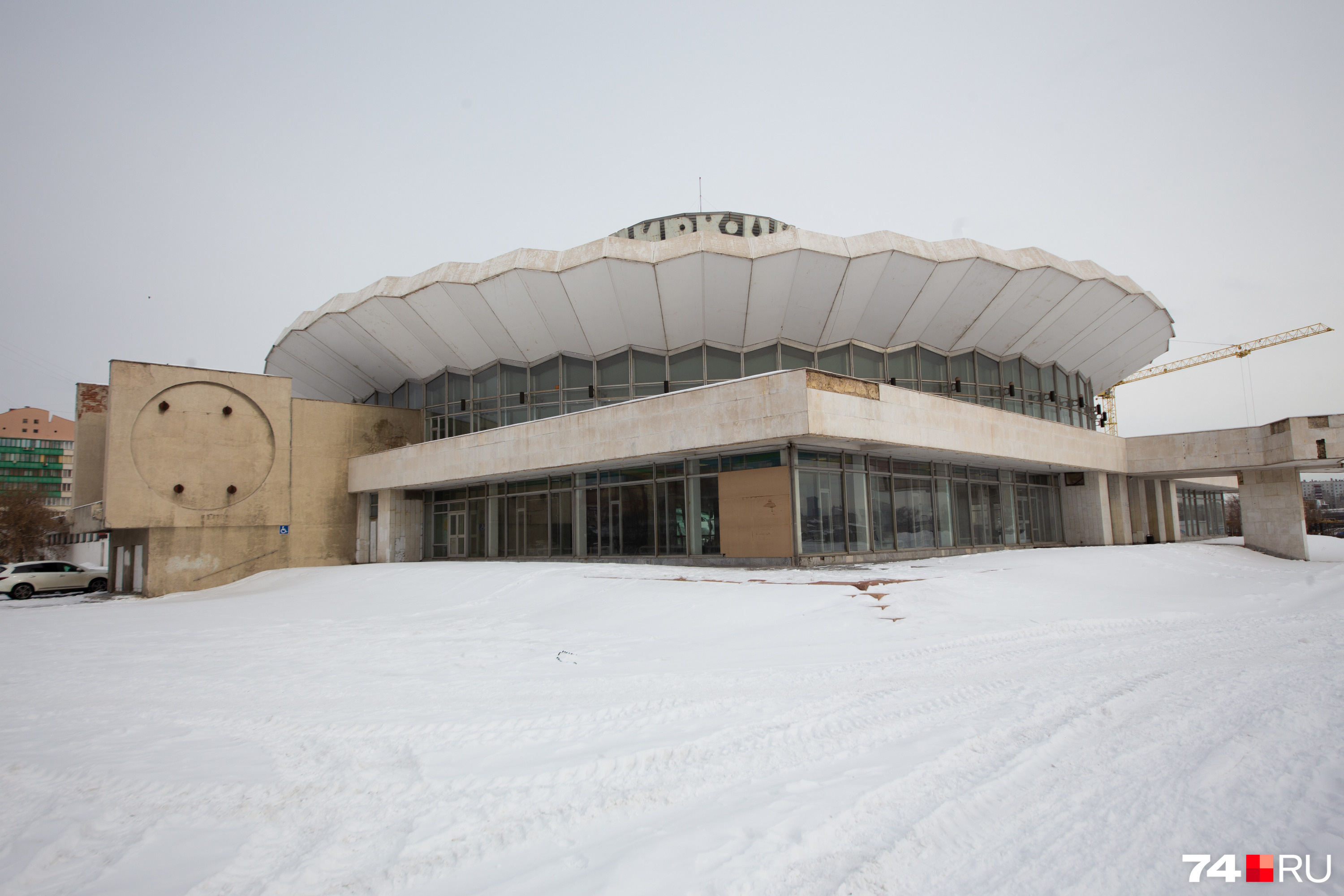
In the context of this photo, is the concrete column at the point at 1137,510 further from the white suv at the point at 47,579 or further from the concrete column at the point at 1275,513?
the white suv at the point at 47,579

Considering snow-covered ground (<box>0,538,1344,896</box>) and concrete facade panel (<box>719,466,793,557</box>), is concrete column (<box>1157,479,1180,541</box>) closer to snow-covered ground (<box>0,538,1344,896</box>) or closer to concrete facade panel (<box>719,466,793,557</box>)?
concrete facade panel (<box>719,466,793,557</box>)

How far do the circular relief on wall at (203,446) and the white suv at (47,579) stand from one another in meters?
8.82

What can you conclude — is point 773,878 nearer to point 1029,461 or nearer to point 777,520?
point 777,520

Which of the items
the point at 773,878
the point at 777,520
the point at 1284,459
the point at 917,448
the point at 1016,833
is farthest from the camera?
the point at 1284,459

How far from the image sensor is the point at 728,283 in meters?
21.8

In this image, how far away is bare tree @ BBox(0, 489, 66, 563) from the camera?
47.0 metres

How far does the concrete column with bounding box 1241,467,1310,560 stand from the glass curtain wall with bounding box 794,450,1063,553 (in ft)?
20.4

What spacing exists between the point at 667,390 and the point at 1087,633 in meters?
16.0

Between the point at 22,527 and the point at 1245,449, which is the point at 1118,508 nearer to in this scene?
the point at 1245,449

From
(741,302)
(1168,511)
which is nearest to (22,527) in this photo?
(741,302)

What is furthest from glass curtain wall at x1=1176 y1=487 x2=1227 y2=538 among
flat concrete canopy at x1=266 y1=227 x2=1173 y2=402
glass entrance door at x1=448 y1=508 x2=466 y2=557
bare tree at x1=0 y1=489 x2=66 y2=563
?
bare tree at x1=0 y1=489 x2=66 y2=563

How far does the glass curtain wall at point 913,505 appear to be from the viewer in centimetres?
1864

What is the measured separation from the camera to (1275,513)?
2536cm

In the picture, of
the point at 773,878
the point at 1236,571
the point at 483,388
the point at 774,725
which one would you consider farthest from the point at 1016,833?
the point at 483,388
